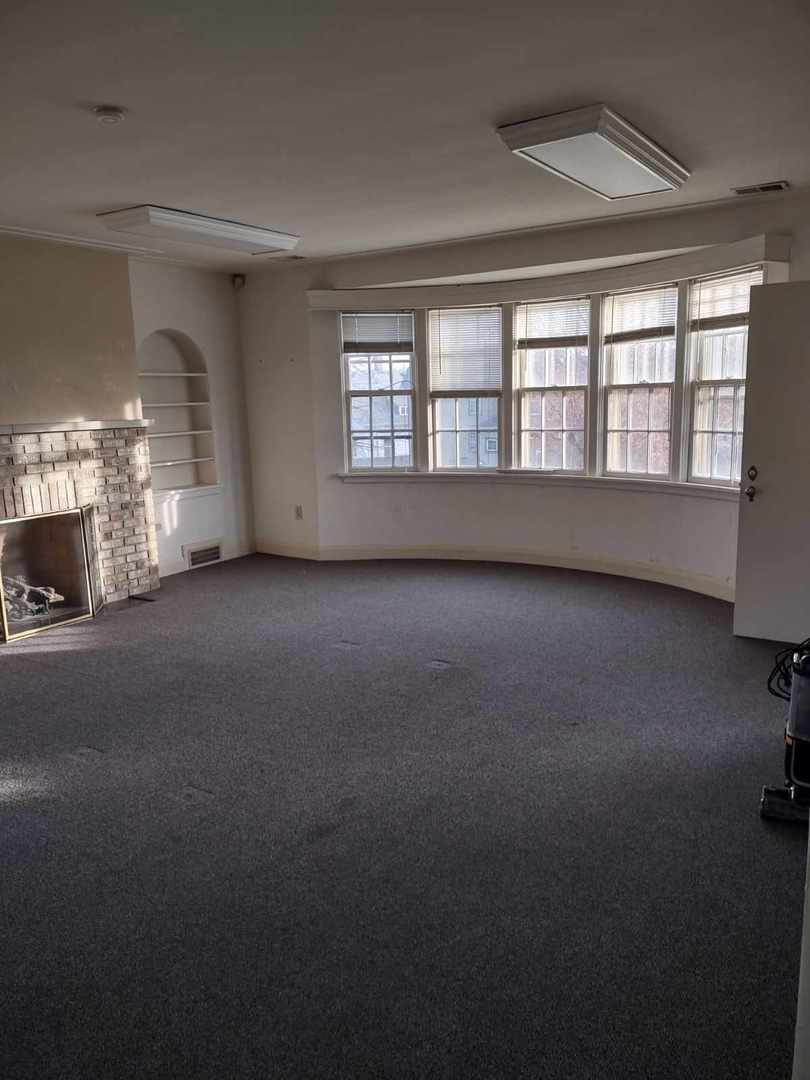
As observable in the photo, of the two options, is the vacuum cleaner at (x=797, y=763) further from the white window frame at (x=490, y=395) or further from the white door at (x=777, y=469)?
the white window frame at (x=490, y=395)

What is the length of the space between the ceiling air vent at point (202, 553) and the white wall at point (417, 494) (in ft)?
1.69

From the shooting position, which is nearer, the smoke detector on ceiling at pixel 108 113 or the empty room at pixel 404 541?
→ the empty room at pixel 404 541

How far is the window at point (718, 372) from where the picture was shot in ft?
17.4

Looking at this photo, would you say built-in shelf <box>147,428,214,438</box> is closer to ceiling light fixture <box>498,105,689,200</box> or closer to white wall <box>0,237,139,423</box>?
white wall <box>0,237,139,423</box>

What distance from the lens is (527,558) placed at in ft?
22.8

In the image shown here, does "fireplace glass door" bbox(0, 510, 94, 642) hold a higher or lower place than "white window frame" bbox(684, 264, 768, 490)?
lower

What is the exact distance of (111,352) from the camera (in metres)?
6.02

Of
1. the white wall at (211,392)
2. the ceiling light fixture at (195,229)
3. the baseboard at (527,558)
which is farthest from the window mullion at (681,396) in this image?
the white wall at (211,392)

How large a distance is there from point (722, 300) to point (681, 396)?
698 millimetres

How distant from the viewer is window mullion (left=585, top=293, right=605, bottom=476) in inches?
246

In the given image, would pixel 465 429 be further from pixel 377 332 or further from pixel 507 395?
pixel 377 332

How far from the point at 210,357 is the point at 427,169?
3604 mm

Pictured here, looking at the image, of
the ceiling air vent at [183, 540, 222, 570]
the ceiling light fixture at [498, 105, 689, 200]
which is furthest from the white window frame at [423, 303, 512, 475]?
the ceiling light fixture at [498, 105, 689, 200]

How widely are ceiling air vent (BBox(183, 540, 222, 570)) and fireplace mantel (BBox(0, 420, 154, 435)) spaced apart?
1278mm
